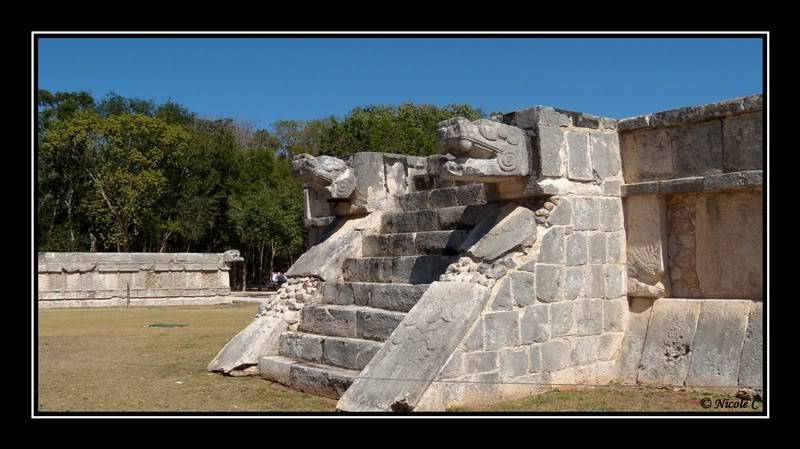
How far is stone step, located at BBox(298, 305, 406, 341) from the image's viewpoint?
6329 mm

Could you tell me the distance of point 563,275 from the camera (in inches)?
243

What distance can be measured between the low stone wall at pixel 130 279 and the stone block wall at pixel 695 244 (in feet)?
58.4

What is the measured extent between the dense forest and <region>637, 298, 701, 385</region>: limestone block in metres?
23.3

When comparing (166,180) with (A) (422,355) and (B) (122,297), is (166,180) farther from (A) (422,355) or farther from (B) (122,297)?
(A) (422,355)

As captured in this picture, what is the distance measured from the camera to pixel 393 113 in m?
36.6

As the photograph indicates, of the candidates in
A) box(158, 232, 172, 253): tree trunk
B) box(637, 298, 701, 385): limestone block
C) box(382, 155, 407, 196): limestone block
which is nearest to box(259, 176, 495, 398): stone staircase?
box(382, 155, 407, 196): limestone block

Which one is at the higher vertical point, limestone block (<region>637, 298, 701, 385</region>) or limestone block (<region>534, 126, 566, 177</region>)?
limestone block (<region>534, 126, 566, 177</region>)

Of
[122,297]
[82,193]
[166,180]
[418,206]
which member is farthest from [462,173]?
[82,193]

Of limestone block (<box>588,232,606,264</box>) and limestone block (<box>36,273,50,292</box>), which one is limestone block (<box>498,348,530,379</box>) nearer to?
limestone block (<box>588,232,606,264</box>)

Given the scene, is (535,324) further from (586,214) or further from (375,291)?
(375,291)

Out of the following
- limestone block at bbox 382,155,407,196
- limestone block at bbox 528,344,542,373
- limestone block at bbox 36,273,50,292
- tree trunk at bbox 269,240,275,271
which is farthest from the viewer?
tree trunk at bbox 269,240,275,271

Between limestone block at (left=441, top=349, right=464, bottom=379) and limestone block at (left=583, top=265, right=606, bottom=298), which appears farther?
limestone block at (left=583, top=265, right=606, bottom=298)

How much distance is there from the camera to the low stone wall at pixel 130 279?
2077 centimetres

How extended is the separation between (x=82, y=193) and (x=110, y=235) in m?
2.75
